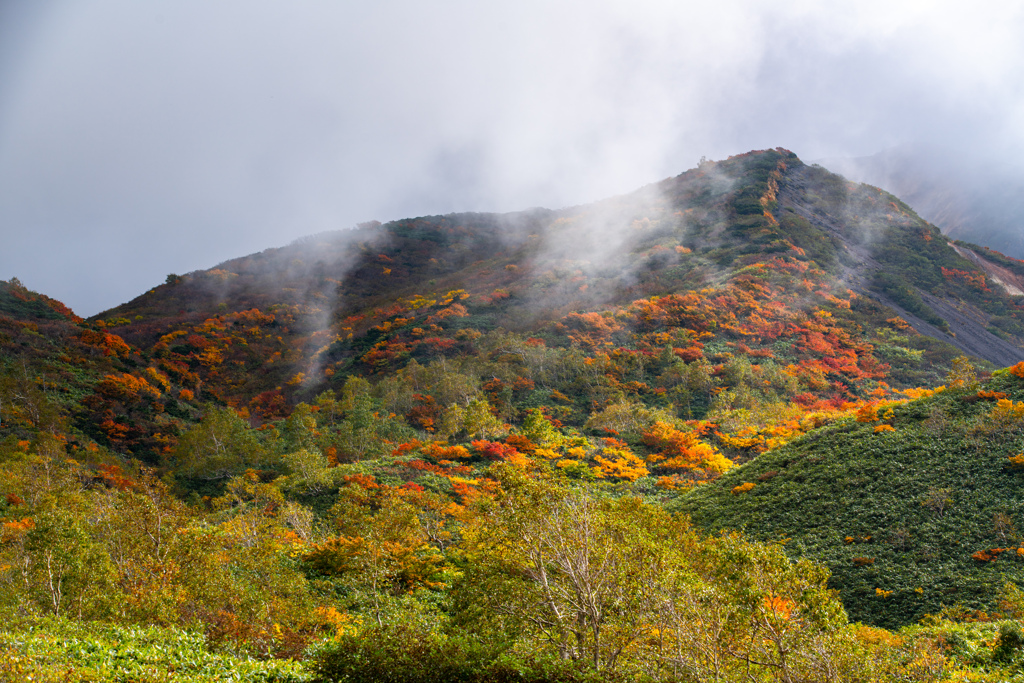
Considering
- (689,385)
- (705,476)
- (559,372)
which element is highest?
(559,372)

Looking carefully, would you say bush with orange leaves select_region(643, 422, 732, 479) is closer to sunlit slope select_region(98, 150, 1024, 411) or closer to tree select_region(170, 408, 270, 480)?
sunlit slope select_region(98, 150, 1024, 411)

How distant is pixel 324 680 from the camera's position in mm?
12742

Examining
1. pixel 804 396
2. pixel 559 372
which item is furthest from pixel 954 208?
pixel 559 372

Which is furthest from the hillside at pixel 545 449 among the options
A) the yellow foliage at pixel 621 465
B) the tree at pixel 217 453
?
the yellow foliage at pixel 621 465

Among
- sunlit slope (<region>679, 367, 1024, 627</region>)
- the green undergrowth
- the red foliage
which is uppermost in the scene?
the green undergrowth

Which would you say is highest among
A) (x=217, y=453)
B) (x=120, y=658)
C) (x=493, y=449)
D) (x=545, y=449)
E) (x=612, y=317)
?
(x=612, y=317)

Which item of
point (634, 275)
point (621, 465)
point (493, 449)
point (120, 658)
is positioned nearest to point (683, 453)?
point (621, 465)

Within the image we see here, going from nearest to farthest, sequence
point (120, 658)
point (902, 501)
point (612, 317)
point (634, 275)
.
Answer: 1. point (120, 658)
2. point (902, 501)
3. point (612, 317)
4. point (634, 275)

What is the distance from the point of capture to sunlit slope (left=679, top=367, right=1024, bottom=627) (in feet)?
73.1

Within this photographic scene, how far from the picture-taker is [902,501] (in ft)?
90.7

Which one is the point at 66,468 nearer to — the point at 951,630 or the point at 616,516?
the point at 616,516

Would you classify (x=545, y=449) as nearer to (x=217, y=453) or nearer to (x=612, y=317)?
(x=217, y=453)

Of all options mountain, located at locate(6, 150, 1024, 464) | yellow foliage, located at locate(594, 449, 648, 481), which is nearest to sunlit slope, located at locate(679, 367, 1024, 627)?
yellow foliage, located at locate(594, 449, 648, 481)

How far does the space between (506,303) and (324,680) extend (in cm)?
8144
